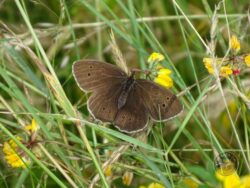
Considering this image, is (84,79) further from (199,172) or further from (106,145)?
(199,172)

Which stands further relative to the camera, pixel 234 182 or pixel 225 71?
pixel 225 71

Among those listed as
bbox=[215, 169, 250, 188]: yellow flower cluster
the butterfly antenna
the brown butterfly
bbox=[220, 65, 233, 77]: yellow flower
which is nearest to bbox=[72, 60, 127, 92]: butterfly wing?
the brown butterfly

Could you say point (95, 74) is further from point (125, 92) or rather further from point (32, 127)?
point (32, 127)

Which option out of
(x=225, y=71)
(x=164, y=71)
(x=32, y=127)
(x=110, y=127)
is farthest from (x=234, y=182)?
(x=110, y=127)

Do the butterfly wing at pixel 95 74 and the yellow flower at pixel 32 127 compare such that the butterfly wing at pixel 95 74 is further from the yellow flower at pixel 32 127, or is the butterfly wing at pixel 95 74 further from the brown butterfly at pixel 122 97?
the yellow flower at pixel 32 127

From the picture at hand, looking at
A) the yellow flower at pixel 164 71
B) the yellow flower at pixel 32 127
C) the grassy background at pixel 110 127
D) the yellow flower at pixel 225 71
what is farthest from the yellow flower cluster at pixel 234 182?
the yellow flower at pixel 32 127

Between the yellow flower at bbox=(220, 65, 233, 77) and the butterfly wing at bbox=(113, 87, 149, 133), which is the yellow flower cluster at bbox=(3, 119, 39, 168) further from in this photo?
the yellow flower at bbox=(220, 65, 233, 77)
